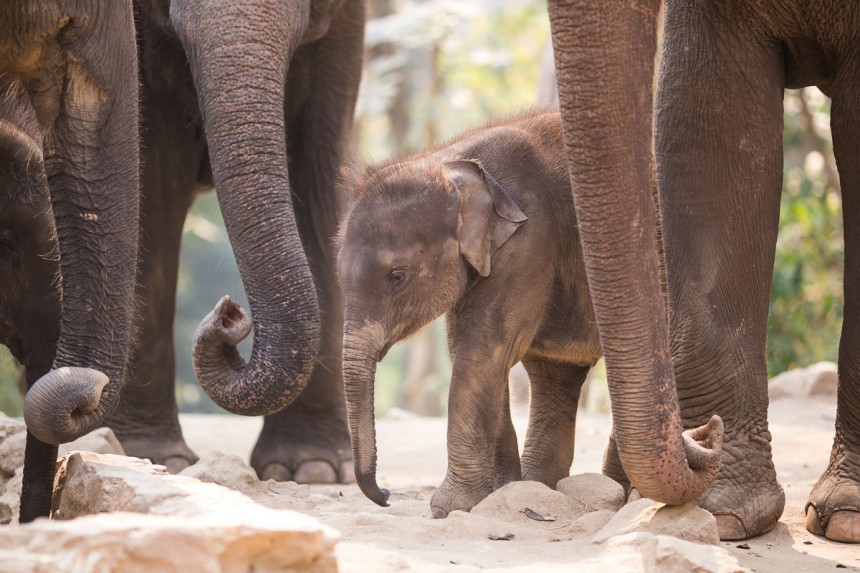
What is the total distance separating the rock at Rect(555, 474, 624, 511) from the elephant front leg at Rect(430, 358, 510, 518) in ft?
0.96

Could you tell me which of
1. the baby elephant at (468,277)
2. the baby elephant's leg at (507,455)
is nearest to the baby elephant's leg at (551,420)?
the baby elephant's leg at (507,455)

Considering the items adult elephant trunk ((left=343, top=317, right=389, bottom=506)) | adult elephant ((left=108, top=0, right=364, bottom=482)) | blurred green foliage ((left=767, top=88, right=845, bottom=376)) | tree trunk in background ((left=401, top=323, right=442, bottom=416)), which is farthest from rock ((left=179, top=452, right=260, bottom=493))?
tree trunk in background ((left=401, top=323, right=442, bottom=416))

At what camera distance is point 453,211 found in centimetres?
480

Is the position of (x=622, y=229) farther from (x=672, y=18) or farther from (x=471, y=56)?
(x=471, y=56)

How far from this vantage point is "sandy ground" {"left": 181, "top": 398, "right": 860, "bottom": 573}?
144 inches

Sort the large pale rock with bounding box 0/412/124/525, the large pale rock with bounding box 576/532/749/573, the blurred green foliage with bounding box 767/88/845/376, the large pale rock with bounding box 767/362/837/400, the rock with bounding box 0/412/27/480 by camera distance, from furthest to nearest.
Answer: the blurred green foliage with bounding box 767/88/845/376, the large pale rock with bounding box 767/362/837/400, the rock with bounding box 0/412/27/480, the large pale rock with bounding box 0/412/124/525, the large pale rock with bounding box 576/532/749/573

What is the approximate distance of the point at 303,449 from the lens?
22.2 feet

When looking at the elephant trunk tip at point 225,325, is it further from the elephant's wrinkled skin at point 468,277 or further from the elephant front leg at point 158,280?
the elephant front leg at point 158,280

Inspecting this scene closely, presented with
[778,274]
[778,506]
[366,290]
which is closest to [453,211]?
[366,290]

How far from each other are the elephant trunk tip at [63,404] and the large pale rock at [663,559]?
143cm

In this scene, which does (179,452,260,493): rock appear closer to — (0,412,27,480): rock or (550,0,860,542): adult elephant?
(0,412,27,480): rock

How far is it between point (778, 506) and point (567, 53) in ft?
6.39

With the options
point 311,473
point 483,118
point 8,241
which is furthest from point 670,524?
point 483,118

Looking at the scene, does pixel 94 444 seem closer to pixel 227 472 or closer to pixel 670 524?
pixel 227 472
